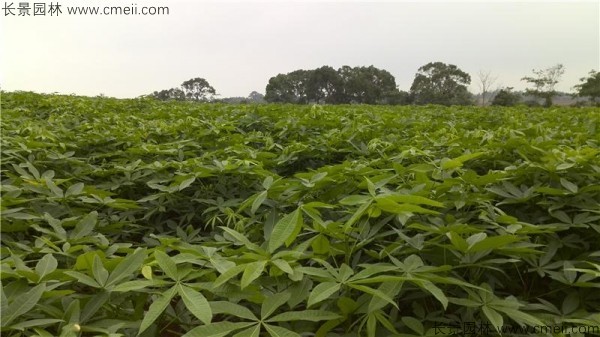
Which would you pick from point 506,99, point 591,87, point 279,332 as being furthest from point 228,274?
point 591,87

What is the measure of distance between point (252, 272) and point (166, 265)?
0.67 ft

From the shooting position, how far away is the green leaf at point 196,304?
2.50 feet

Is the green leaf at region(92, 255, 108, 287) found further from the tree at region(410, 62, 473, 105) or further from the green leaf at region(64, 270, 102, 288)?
the tree at region(410, 62, 473, 105)

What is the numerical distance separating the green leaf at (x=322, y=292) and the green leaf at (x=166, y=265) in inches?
11.9

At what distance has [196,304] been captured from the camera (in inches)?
31.3

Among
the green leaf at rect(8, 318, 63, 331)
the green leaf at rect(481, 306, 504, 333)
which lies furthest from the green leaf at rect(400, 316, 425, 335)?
the green leaf at rect(8, 318, 63, 331)

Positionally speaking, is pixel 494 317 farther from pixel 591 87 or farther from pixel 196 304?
pixel 591 87

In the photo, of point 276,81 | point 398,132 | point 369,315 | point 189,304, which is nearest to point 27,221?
point 189,304

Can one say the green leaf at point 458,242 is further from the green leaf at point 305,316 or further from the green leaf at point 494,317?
the green leaf at point 305,316

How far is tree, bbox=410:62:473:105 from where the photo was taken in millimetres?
34812

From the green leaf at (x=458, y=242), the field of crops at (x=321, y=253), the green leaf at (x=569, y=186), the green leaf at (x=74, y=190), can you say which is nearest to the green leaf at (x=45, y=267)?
the field of crops at (x=321, y=253)

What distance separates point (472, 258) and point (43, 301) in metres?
0.99

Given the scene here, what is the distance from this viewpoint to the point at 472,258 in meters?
0.97

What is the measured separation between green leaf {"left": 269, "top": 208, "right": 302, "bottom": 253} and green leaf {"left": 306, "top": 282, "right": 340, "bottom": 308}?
142mm
